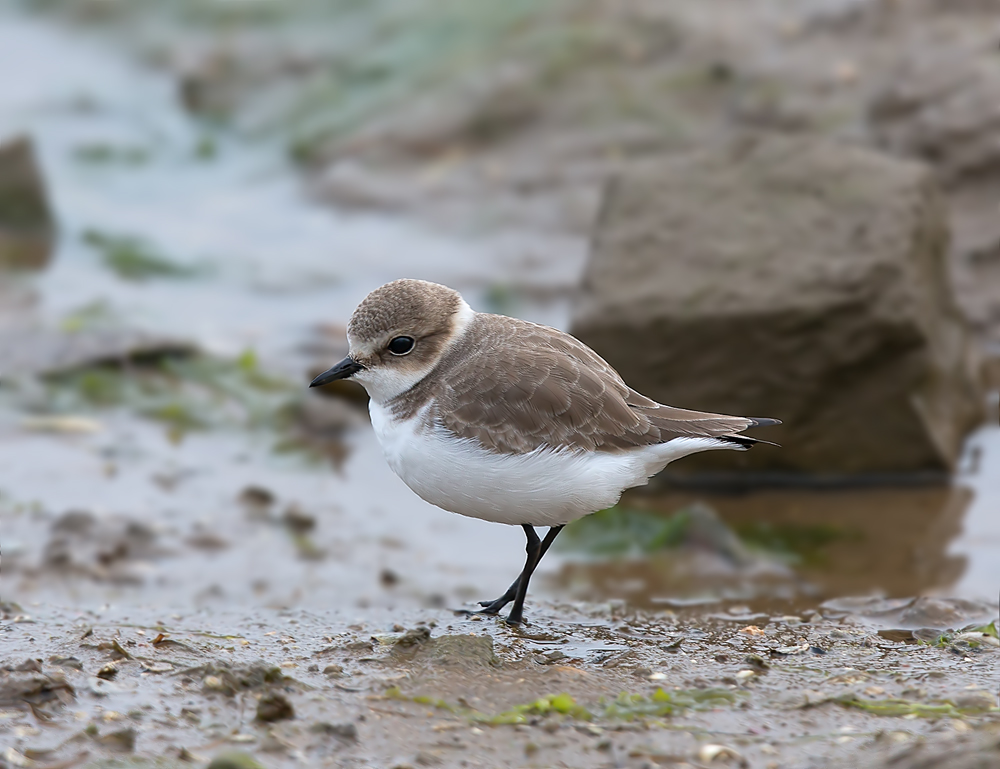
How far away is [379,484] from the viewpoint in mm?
9414

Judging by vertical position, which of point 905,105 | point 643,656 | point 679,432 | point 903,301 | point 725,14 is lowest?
point 643,656

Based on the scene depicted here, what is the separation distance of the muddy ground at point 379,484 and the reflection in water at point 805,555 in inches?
1.2

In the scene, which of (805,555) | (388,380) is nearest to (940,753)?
(388,380)

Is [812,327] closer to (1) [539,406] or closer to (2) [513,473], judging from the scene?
(1) [539,406]

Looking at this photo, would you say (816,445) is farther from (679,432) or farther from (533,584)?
(679,432)

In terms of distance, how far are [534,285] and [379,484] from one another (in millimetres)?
3513

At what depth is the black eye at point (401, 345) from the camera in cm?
581

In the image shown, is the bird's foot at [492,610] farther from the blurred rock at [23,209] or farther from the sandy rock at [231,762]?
the blurred rock at [23,209]

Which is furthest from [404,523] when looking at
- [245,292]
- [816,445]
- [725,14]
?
[725,14]

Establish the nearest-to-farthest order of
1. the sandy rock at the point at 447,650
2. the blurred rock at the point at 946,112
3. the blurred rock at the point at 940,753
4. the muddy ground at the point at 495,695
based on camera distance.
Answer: the blurred rock at the point at 940,753
the muddy ground at the point at 495,695
the sandy rock at the point at 447,650
the blurred rock at the point at 946,112

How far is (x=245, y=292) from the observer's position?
1258 cm

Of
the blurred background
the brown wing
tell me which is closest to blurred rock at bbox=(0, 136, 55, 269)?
the blurred background

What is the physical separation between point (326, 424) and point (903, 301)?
451 centimetres

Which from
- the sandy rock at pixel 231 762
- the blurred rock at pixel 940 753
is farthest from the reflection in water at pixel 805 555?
the sandy rock at pixel 231 762
